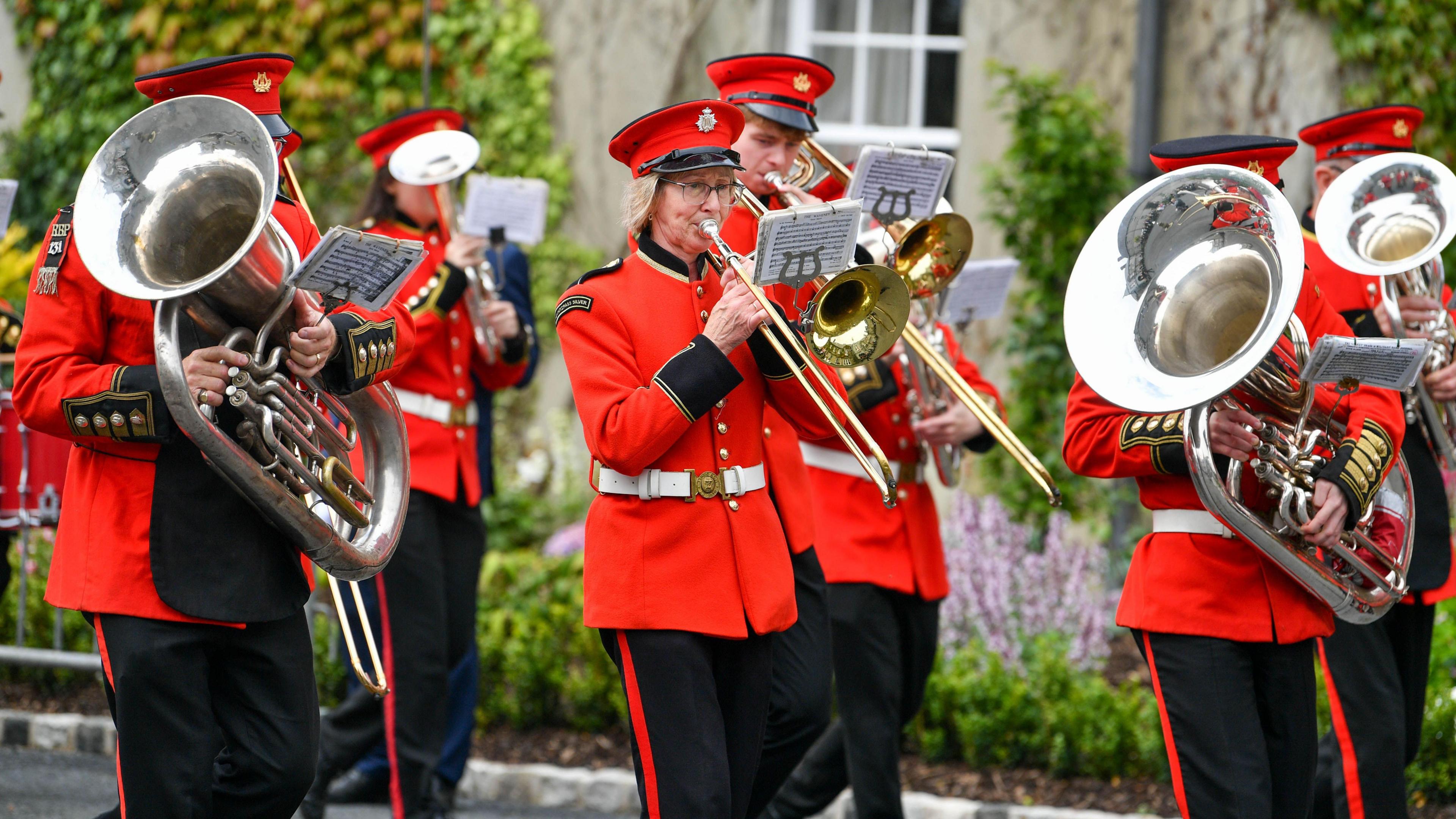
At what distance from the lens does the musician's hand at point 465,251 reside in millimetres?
5305

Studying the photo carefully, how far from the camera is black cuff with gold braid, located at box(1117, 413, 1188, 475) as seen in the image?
3.66 m

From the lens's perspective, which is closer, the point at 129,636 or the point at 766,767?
the point at 129,636

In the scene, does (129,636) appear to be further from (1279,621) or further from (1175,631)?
(1279,621)

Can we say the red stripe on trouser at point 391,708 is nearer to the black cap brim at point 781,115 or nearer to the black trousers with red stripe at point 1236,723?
the black cap brim at point 781,115

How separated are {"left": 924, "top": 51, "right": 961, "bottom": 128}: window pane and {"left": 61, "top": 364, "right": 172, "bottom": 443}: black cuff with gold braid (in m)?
6.67

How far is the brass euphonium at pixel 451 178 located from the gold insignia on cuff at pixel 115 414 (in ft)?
6.37

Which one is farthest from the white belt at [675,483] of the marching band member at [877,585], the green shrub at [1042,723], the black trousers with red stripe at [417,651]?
the green shrub at [1042,723]

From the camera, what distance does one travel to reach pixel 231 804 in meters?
3.51

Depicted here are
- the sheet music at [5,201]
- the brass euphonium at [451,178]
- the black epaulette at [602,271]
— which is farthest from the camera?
the brass euphonium at [451,178]

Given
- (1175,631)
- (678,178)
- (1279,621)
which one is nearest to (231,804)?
(678,178)

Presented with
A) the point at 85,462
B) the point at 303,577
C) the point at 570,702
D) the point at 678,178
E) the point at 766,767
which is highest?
the point at 678,178

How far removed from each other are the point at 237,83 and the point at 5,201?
1866mm

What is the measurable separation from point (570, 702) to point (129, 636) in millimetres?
3155

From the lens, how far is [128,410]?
128 inches
